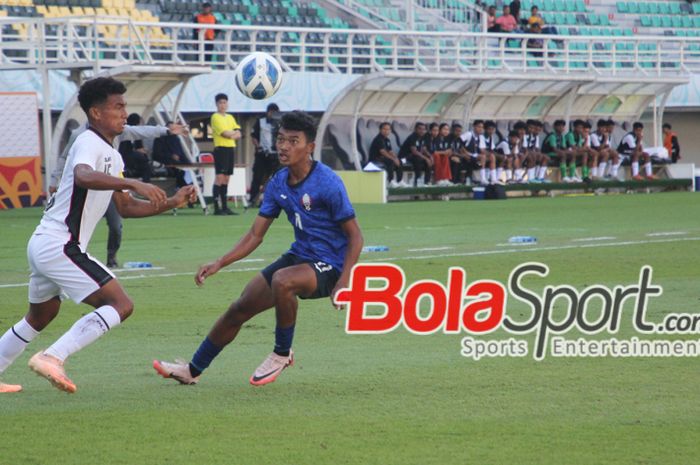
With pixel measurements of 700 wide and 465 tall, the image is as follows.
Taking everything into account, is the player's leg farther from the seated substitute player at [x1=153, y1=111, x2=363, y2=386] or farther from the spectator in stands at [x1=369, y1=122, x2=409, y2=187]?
the spectator in stands at [x1=369, y1=122, x2=409, y2=187]

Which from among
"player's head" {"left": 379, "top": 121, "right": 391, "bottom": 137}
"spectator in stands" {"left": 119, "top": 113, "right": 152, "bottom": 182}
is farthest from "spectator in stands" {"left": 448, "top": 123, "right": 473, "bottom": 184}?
"spectator in stands" {"left": 119, "top": 113, "right": 152, "bottom": 182}

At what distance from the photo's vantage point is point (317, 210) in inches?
340

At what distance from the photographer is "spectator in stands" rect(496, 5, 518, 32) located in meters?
40.1

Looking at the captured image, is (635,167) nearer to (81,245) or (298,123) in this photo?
(298,123)

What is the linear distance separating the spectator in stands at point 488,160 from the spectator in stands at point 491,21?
5.87 meters

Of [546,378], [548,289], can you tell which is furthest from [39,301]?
[548,289]

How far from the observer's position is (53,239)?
8.25m

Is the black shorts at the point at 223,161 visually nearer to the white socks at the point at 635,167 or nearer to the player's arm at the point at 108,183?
the white socks at the point at 635,167

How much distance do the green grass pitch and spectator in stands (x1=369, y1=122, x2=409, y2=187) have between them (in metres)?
17.5

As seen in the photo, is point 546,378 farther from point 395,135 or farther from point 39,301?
point 395,135

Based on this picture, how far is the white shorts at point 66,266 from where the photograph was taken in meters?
8.19

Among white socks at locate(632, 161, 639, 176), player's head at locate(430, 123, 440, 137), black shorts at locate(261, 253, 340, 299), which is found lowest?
white socks at locate(632, 161, 639, 176)

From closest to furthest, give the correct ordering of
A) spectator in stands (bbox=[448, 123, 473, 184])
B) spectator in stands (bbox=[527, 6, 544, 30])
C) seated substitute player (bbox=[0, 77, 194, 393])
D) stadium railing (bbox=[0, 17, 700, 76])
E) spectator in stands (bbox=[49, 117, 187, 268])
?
seated substitute player (bbox=[0, 77, 194, 393])
spectator in stands (bbox=[49, 117, 187, 268])
stadium railing (bbox=[0, 17, 700, 76])
spectator in stands (bbox=[448, 123, 473, 184])
spectator in stands (bbox=[527, 6, 544, 30])

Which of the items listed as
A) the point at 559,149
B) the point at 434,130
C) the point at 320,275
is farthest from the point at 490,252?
the point at 559,149
